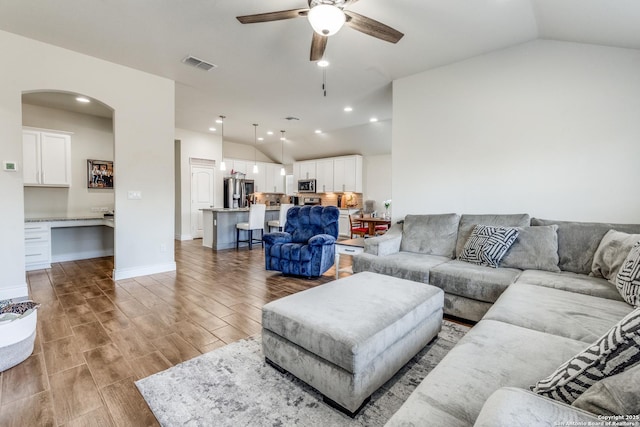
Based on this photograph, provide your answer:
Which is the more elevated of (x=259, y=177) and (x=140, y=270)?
(x=259, y=177)

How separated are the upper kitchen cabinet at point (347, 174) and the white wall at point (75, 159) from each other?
5459mm

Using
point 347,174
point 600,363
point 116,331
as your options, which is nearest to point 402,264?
point 600,363

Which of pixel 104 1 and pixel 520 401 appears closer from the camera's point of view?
pixel 520 401

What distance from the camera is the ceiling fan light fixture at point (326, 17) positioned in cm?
196

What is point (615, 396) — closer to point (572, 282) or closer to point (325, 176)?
point (572, 282)

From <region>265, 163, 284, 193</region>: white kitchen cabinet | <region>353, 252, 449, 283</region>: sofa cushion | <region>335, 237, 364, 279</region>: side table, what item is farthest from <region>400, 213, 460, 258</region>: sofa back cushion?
<region>265, 163, 284, 193</region>: white kitchen cabinet

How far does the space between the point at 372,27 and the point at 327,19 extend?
54 cm

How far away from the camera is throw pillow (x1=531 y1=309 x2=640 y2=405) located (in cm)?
68

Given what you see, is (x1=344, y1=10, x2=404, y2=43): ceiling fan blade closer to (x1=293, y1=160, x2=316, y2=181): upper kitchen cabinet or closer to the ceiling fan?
the ceiling fan

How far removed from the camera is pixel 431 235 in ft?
11.5

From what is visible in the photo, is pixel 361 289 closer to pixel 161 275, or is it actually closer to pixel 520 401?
pixel 520 401

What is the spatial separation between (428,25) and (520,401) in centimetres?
322

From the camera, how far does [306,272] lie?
160 inches

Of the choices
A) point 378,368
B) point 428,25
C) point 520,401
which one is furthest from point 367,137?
point 520,401
